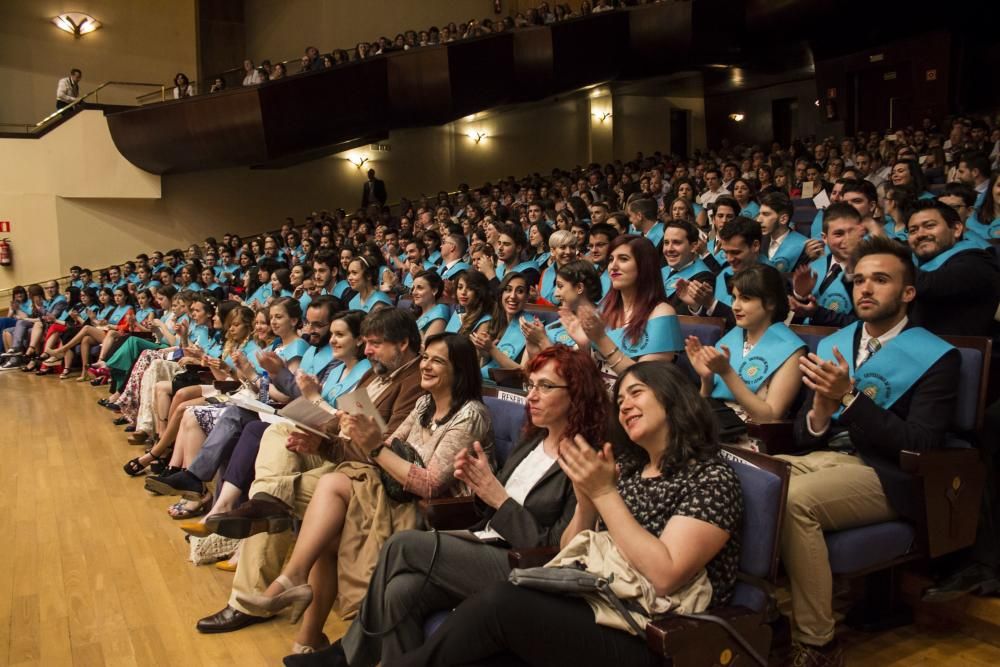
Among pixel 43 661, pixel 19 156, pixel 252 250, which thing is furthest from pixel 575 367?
pixel 19 156

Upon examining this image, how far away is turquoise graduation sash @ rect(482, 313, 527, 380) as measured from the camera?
2.84 m

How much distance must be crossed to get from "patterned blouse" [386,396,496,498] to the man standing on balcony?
9410 millimetres

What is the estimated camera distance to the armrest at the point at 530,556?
1460mm

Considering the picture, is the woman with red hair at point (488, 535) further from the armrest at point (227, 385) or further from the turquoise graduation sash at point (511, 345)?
the armrest at point (227, 385)

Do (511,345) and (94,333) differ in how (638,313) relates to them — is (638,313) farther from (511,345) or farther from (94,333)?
(94,333)

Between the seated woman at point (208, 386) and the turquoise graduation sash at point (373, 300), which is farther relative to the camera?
the turquoise graduation sash at point (373, 300)

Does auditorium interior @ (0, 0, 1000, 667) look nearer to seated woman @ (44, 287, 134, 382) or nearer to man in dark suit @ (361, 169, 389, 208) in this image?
seated woman @ (44, 287, 134, 382)

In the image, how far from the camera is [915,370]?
1.72 meters

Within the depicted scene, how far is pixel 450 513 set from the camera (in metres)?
1.78

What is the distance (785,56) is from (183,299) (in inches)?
321

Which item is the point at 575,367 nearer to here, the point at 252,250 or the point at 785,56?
the point at 252,250

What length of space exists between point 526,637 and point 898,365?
0.98 meters

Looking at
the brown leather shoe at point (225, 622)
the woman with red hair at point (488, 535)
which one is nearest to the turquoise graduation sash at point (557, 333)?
the woman with red hair at point (488, 535)

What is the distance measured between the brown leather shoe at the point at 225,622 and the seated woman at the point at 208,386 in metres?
1.14
